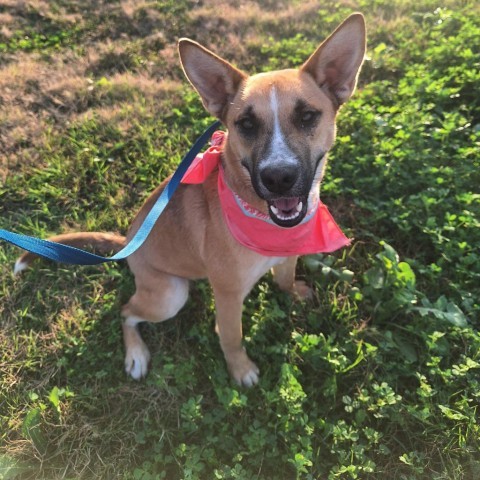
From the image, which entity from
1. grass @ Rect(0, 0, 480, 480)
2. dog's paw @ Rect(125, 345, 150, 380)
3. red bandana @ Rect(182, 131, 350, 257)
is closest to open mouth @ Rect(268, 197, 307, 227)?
red bandana @ Rect(182, 131, 350, 257)

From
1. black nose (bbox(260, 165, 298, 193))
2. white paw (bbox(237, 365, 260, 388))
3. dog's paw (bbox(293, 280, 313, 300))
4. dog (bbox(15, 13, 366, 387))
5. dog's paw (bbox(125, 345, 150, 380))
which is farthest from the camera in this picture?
dog's paw (bbox(293, 280, 313, 300))

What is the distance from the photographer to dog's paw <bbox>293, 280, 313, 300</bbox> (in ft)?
12.1

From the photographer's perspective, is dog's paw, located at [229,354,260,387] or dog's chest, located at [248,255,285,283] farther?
dog's paw, located at [229,354,260,387]

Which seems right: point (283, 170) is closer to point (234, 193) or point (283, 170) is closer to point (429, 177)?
point (234, 193)

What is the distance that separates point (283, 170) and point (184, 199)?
1097 mm

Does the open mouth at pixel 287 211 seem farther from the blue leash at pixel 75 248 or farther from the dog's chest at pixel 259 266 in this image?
the blue leash at pixel 75 248

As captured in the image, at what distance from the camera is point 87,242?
3.55 metres

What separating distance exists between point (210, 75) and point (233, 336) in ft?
6.17

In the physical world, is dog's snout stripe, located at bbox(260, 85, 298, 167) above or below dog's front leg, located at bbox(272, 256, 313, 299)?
above

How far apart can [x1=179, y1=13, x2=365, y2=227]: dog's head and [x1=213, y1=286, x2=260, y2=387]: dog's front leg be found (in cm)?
70

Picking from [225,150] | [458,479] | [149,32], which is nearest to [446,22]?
[149,32]

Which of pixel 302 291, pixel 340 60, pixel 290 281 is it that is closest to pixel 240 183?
pixel 340 60

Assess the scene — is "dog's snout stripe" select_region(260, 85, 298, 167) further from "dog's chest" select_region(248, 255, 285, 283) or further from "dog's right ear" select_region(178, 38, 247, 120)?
"dog's chest" select_region(248, 255, 285, 283)

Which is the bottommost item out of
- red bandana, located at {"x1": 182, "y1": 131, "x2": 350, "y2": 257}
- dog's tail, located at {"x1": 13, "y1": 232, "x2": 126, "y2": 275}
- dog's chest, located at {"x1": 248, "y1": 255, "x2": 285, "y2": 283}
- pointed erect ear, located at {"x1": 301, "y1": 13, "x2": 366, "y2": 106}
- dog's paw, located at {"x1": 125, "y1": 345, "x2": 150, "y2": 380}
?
dog's paw, located at {"x1": 125, "y1": 345, "x2": 150, "y2": 380}
